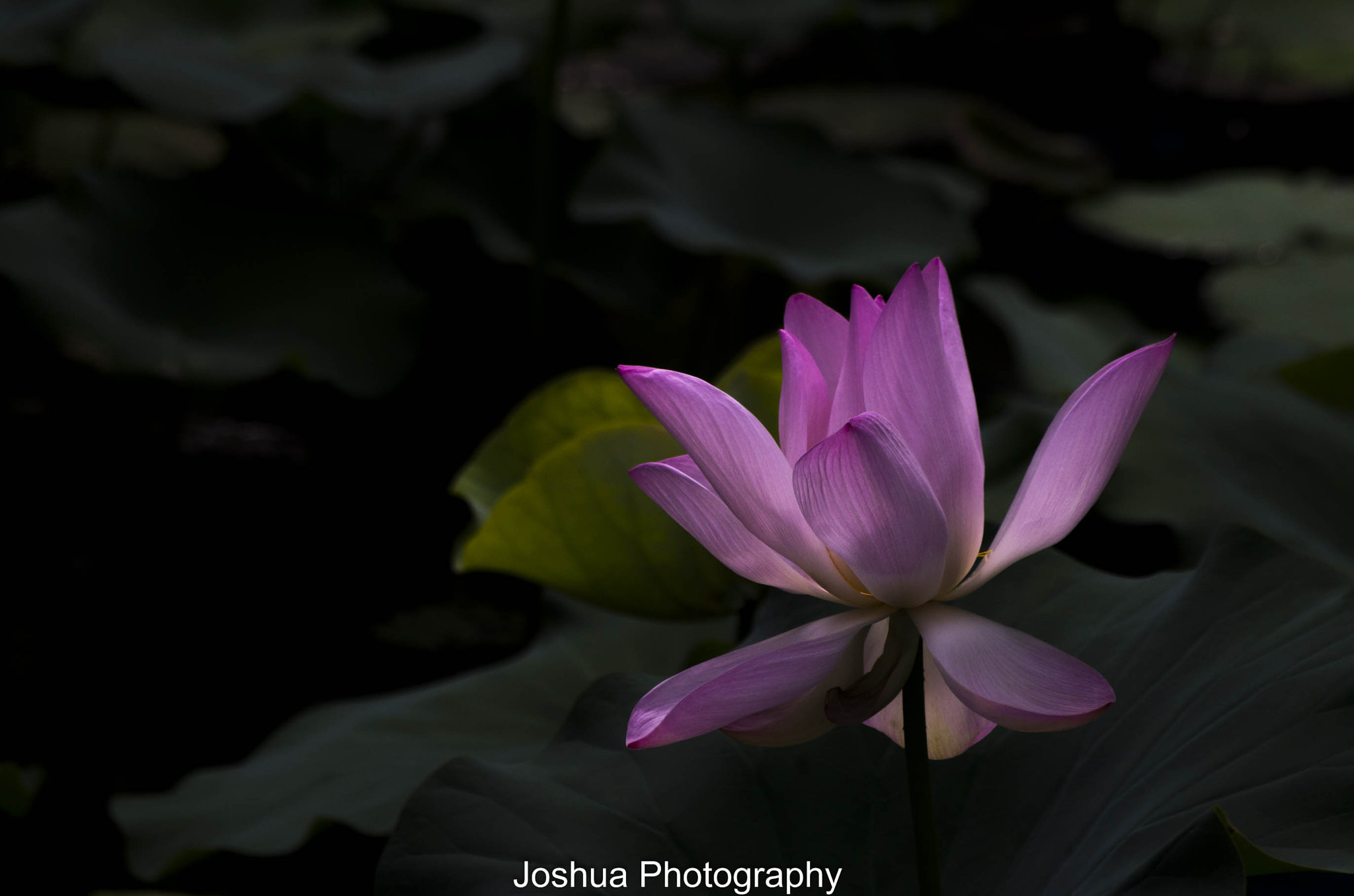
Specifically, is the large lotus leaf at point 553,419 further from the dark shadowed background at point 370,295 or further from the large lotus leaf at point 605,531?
the dark shadowed background at point 370,295

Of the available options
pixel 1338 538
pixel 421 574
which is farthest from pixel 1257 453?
pixel 421 574

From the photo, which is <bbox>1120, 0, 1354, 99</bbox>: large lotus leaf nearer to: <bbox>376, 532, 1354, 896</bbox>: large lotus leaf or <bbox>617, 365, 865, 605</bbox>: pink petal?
<bbox>376, 532, 1354, 896</bbox>: large lotus leaf

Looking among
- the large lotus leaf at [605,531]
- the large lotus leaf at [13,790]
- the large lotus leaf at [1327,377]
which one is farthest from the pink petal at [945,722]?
the large lotus leaf at [1327,377]

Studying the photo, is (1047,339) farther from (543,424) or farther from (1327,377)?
(543,424)

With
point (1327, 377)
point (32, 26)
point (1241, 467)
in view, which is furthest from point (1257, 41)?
point (32, 26)

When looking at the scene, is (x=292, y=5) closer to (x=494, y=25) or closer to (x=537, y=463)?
(x=494, y=25)

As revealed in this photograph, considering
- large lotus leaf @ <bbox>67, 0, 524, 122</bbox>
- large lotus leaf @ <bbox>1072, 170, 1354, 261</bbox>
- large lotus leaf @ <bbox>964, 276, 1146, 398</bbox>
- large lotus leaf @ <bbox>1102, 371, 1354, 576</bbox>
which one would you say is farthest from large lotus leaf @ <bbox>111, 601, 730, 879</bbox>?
large lotus leaf @ <bbox>1072, 170, 1354, 261</bbox>
